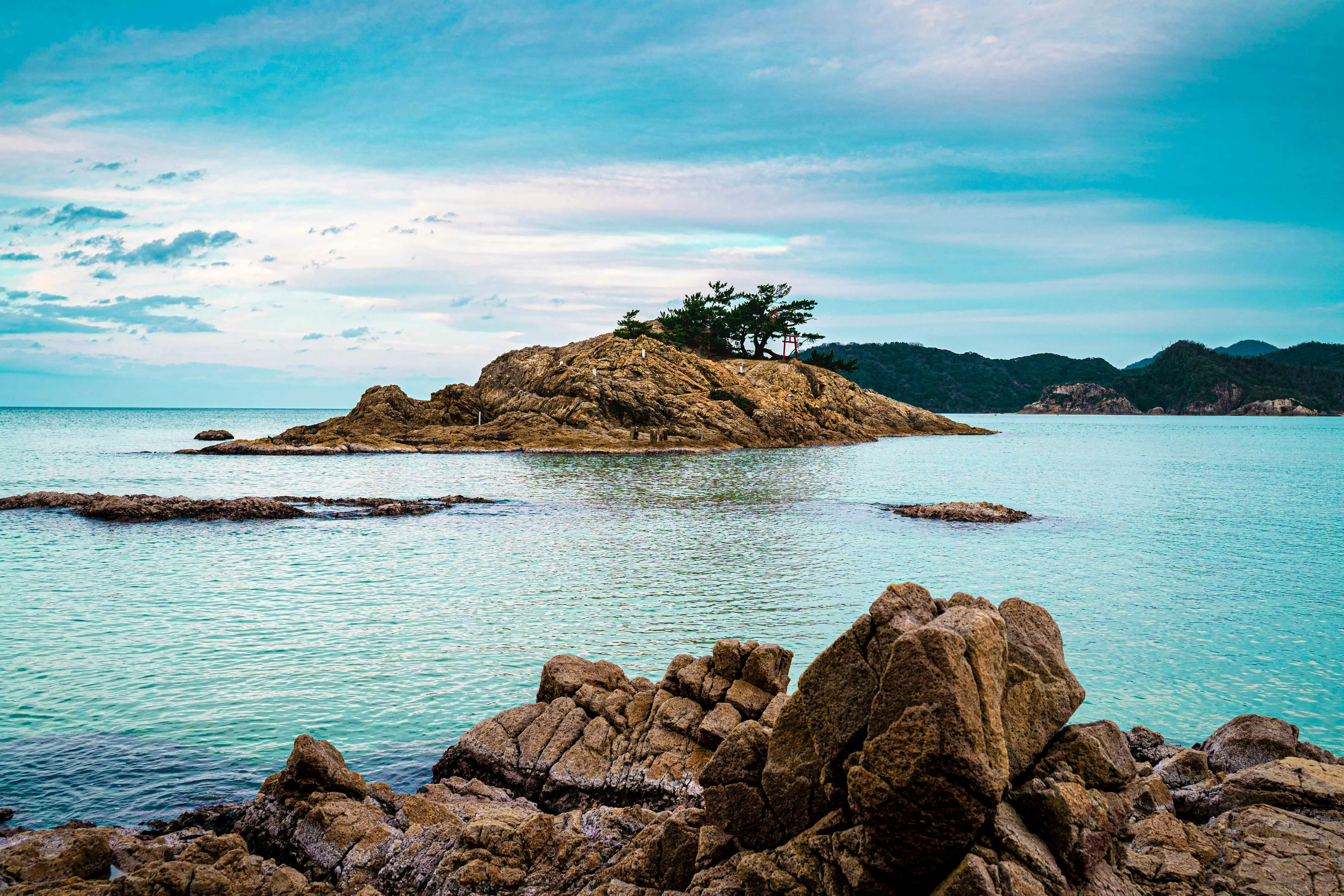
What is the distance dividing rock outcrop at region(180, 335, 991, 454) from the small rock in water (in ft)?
169

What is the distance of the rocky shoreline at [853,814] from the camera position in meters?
6.63

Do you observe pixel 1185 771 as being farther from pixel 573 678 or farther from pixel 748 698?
pixel 573 678

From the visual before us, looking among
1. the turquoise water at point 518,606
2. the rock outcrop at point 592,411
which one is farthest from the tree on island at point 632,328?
the turquoise water at point 518,606

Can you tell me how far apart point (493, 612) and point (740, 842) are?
18130 millimetres

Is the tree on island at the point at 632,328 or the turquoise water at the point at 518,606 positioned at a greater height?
the tree on island at the point at 632,328

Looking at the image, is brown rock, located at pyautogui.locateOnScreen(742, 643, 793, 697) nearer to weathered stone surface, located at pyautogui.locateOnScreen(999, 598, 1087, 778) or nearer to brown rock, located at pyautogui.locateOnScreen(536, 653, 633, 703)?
brown rock, located at pyautogui.locateOnScreen(536, 653, 633, 703)

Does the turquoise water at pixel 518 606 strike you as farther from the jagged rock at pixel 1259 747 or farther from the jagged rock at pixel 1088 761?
the jagged rock at pixel 1088 761

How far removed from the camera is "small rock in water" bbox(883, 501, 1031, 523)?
149ft

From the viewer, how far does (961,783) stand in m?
6.41

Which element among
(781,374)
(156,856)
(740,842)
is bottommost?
(156,856)

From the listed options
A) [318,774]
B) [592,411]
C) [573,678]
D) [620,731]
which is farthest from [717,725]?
[592,411]

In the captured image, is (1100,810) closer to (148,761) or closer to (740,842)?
(740,842)

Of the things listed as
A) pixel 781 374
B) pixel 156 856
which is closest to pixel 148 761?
pixel 156 856

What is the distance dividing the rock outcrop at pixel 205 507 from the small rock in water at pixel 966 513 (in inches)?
1116
